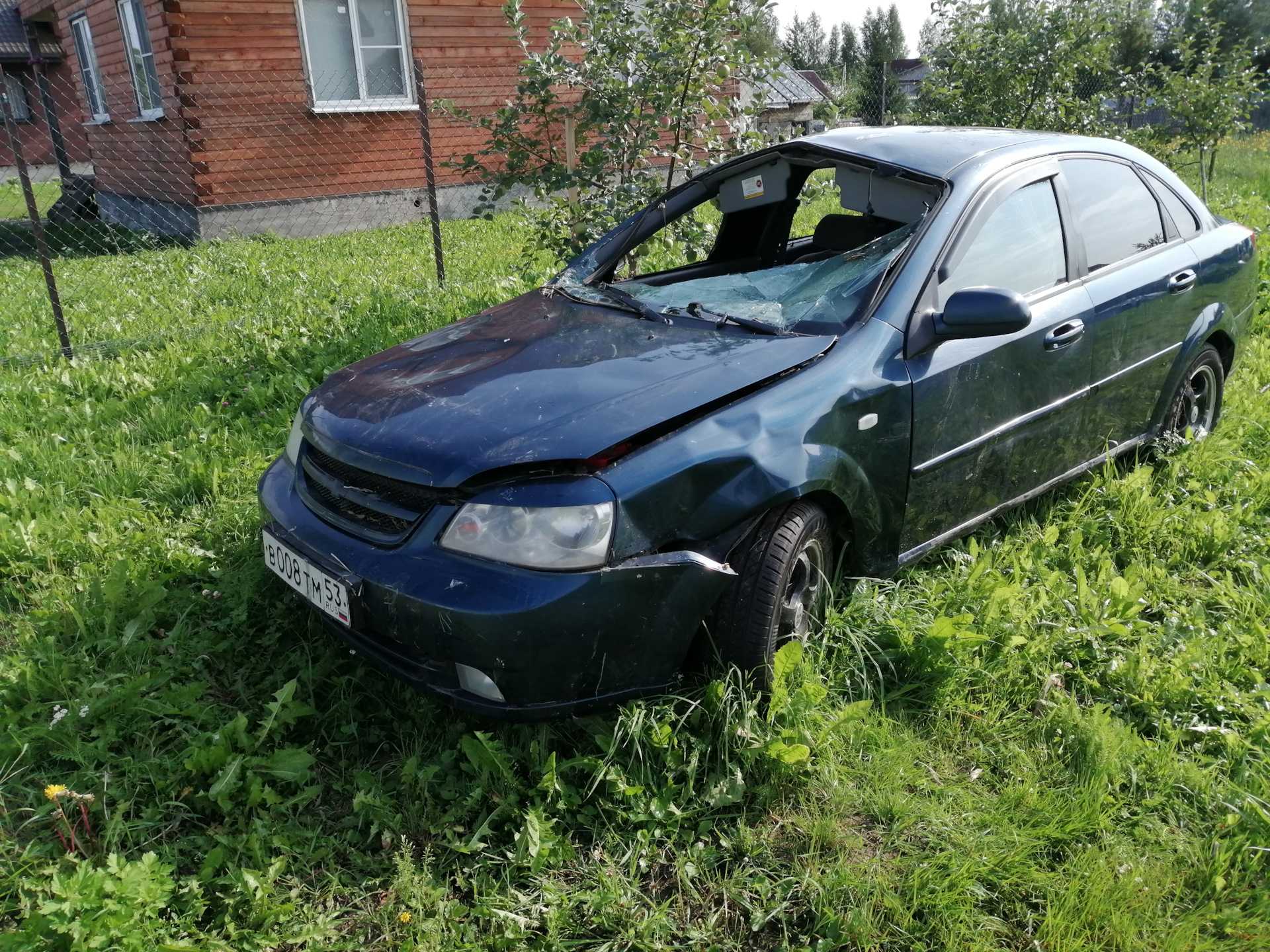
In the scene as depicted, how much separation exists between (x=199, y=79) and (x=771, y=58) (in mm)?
8609

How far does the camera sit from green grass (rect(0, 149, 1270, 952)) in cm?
198

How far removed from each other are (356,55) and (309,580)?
1181 centimetres

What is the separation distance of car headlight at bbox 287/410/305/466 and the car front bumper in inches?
21.8

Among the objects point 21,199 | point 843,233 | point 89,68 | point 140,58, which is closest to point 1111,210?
point 843,233

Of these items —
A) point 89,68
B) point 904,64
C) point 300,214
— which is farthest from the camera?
point 904,64

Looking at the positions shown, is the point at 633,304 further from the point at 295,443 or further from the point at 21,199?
the point at 21,199

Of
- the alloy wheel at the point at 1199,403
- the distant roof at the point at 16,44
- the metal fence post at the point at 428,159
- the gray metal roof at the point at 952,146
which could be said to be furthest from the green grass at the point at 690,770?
the distant roof at the point at 16,44

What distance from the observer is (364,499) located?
7.75ft

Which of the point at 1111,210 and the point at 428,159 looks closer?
the point at 1111,210

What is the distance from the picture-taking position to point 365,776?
7.71 feet

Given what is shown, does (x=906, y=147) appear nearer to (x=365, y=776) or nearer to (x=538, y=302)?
(x=538, y=302)

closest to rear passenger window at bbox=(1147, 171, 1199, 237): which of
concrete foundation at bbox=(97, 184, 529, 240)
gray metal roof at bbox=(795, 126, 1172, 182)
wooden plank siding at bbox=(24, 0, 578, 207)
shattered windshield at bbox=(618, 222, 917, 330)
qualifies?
gray metal roof at bbox=(795, 126, 1172, 182)

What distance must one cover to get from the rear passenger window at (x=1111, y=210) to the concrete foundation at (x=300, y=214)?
884cm

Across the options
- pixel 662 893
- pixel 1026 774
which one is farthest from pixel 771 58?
pixel 662 893
